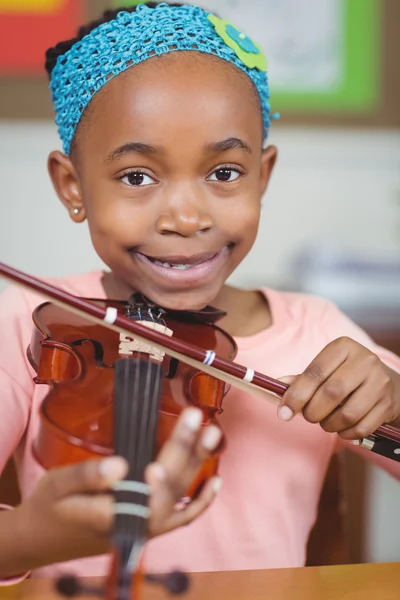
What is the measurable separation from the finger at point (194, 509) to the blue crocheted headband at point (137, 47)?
41 cm

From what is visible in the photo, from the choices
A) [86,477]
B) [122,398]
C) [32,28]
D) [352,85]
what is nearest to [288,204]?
[352,85]

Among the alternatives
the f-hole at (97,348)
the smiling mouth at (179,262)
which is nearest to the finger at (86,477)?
the f-hole at (97,348)

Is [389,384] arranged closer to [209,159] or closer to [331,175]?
[209,159]

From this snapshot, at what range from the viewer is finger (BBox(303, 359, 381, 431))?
23.9 inches

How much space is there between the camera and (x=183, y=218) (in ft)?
2.23

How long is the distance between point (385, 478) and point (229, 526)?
3.65ft

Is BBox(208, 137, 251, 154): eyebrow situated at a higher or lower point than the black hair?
lower

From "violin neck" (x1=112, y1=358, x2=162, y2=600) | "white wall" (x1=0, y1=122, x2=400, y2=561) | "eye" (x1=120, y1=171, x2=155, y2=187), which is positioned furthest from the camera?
"white wall" (x1=0, y1=122, x2=400, y2=561)

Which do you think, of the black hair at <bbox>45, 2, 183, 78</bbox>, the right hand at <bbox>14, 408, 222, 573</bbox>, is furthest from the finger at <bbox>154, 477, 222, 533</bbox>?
the black hair at <bbox>45, 2, 183, 78</bbox>

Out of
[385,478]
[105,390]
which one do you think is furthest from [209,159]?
[385,478]

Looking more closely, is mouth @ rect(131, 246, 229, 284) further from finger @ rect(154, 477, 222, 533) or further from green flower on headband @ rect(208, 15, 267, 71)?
finger @ rect(154, 477, 222, 533)

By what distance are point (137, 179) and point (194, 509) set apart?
0.35 metres

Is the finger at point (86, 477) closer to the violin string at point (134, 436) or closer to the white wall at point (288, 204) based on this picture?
the violin string at point (134, 436)

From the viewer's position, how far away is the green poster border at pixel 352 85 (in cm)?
196
